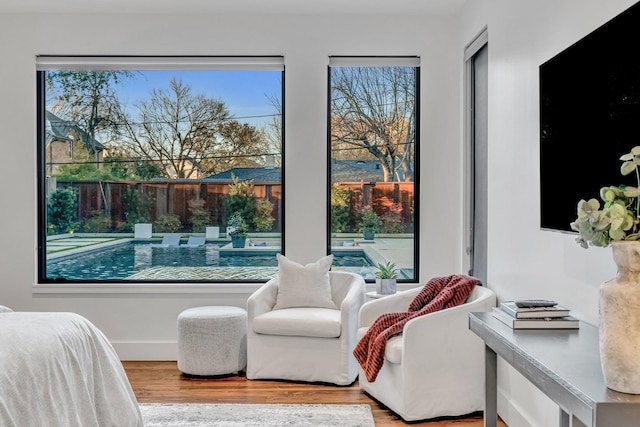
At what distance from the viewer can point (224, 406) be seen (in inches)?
134

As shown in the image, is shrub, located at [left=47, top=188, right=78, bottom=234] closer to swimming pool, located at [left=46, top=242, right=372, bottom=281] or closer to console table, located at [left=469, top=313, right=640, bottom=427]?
swimming pool, located at [left=46, top=242, right=372, bottom=281]

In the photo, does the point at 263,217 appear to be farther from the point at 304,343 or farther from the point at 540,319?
the point at 540,319

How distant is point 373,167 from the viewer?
4.73m

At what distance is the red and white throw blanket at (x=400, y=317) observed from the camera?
3320mm

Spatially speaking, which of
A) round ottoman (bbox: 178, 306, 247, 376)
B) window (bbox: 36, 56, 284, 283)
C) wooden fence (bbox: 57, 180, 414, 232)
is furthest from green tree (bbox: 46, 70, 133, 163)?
round ottoman (bbox: 178, 306, 247, 376)

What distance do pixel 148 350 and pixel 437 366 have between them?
2483 millimetres

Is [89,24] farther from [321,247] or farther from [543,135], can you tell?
[543,135]

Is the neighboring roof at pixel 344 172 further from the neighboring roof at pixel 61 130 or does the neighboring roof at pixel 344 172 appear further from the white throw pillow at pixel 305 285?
the neighboring roof at pixel 61 130

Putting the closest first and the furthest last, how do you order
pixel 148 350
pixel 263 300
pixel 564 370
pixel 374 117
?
1. pixel 564 370
2. pixel 263 300
3. pixel 148 350
4. pixel 374 117

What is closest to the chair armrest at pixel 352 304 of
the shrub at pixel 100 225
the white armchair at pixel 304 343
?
the white armchair at pixel 304 343

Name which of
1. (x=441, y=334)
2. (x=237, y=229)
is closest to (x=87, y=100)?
(x=237, y=229)

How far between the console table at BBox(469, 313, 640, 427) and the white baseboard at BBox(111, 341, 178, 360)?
2.88m

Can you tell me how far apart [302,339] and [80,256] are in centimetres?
214

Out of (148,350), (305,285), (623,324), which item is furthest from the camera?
(148,350)
